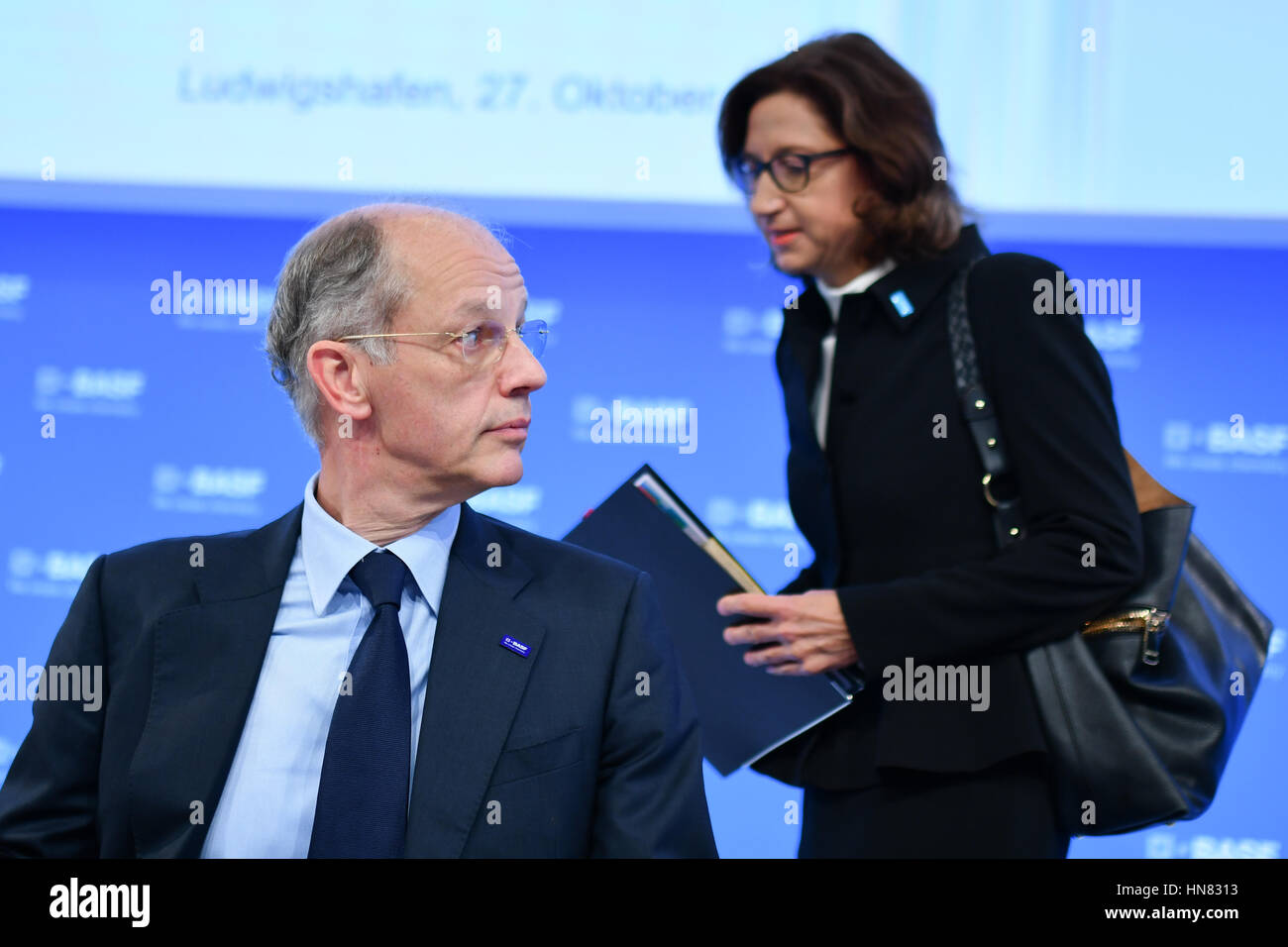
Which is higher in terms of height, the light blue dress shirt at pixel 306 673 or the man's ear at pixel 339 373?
the man's ear at pixel 339 373

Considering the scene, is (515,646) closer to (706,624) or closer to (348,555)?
(348,555)

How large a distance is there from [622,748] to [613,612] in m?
0.19

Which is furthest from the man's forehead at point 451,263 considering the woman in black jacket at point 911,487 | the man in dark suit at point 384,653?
the woman in black jacket at point 911,487

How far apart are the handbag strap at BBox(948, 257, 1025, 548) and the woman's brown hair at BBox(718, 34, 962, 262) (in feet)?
0.64

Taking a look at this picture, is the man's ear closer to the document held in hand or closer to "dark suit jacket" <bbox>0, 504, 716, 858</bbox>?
"dark suit jacket" <bbox>0, 504, 716, 858</bbox>

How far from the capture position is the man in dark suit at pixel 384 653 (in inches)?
59.0

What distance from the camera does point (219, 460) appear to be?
11.6ft

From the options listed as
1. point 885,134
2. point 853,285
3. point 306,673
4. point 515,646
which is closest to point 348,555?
point 306,673

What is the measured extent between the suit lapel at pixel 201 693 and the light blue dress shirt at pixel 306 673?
0.02m

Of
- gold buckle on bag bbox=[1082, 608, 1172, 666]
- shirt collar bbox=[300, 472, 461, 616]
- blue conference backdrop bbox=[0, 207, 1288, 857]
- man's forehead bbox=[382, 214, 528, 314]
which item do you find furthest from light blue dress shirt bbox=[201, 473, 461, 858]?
blue conference backdrop bbox=[0, 207, 1288, 857]

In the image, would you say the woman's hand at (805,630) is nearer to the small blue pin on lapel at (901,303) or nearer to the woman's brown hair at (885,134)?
the small blue pin on lapel at (901,303)

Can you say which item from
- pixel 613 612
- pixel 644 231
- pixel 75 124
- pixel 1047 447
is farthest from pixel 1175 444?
pixel 75 124

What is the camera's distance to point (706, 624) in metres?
2.01

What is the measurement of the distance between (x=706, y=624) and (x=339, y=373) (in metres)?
0.74
